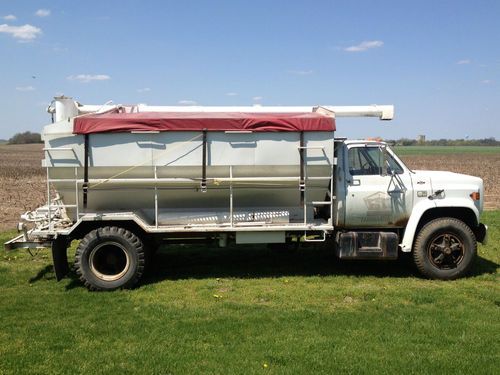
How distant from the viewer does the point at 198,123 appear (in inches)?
310

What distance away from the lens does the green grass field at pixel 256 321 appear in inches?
203

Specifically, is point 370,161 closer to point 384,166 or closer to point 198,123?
point 384,166

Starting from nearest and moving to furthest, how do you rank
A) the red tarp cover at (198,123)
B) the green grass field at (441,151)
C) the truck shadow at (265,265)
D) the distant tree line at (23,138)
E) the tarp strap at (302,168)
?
the red tarp cover at (198,123)
the tarp strap at (302,168)
the truck shadow at (265,265)
the green grass field at (441,151)
the distant tree line at (23,138)

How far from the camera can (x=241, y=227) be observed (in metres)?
8.11

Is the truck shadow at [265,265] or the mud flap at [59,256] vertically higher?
the mud flap at [59,256]

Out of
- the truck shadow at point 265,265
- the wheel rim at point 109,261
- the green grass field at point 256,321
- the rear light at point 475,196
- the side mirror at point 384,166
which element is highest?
the side mirror at point 384,166

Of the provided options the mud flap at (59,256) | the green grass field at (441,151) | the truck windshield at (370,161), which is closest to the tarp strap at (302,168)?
the truck windshield at (370,161)

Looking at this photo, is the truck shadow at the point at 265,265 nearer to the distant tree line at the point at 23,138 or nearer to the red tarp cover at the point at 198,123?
the red tarp cover at the point at 198,123

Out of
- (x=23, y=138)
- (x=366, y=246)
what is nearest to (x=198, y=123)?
(x=366, y=246)

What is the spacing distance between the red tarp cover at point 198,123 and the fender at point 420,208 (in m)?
2.03

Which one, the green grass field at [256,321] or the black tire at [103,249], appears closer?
the green grass field at [256,321]

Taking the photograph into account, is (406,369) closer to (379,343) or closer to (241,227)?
(379,343)

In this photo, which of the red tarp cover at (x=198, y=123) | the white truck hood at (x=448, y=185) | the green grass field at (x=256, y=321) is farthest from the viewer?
the white truck hood at (x=448, y=185)

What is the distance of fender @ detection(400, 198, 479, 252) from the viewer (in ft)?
27.3
